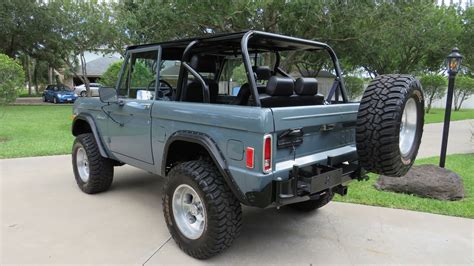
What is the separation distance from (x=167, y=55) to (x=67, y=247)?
2.31 m

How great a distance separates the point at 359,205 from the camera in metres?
4.90

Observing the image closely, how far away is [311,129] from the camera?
3303mm

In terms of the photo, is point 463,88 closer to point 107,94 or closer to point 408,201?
point 408,201

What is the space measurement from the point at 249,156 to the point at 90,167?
9.78 feet

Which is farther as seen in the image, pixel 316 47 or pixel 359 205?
pixel 359 205

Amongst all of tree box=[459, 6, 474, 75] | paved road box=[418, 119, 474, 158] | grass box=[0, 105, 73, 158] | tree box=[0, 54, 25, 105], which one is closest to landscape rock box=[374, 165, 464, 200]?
paved road box=[418, 119, 474, 158]

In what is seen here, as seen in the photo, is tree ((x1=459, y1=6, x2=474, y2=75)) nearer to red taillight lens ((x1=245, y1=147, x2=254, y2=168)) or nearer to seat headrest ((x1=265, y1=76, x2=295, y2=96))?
seat headrest ((x1=265, y1=76, x2=295, y2=96))

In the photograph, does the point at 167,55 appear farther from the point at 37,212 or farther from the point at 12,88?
the point at 12,88

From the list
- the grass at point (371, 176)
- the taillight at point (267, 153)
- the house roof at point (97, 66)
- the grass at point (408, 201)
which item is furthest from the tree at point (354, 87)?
the house roof at point (97, 66)

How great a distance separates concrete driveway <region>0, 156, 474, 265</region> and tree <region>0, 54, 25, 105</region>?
4.98m

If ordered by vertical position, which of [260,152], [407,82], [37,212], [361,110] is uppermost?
[407,82]

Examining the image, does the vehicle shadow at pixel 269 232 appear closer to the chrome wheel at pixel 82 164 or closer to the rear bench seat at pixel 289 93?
the chrome wheel at pixel 82 164

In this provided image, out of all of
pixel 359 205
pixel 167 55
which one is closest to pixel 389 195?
pixel 359 205

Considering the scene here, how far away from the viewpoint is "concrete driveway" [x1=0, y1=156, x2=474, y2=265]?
11.4ft
